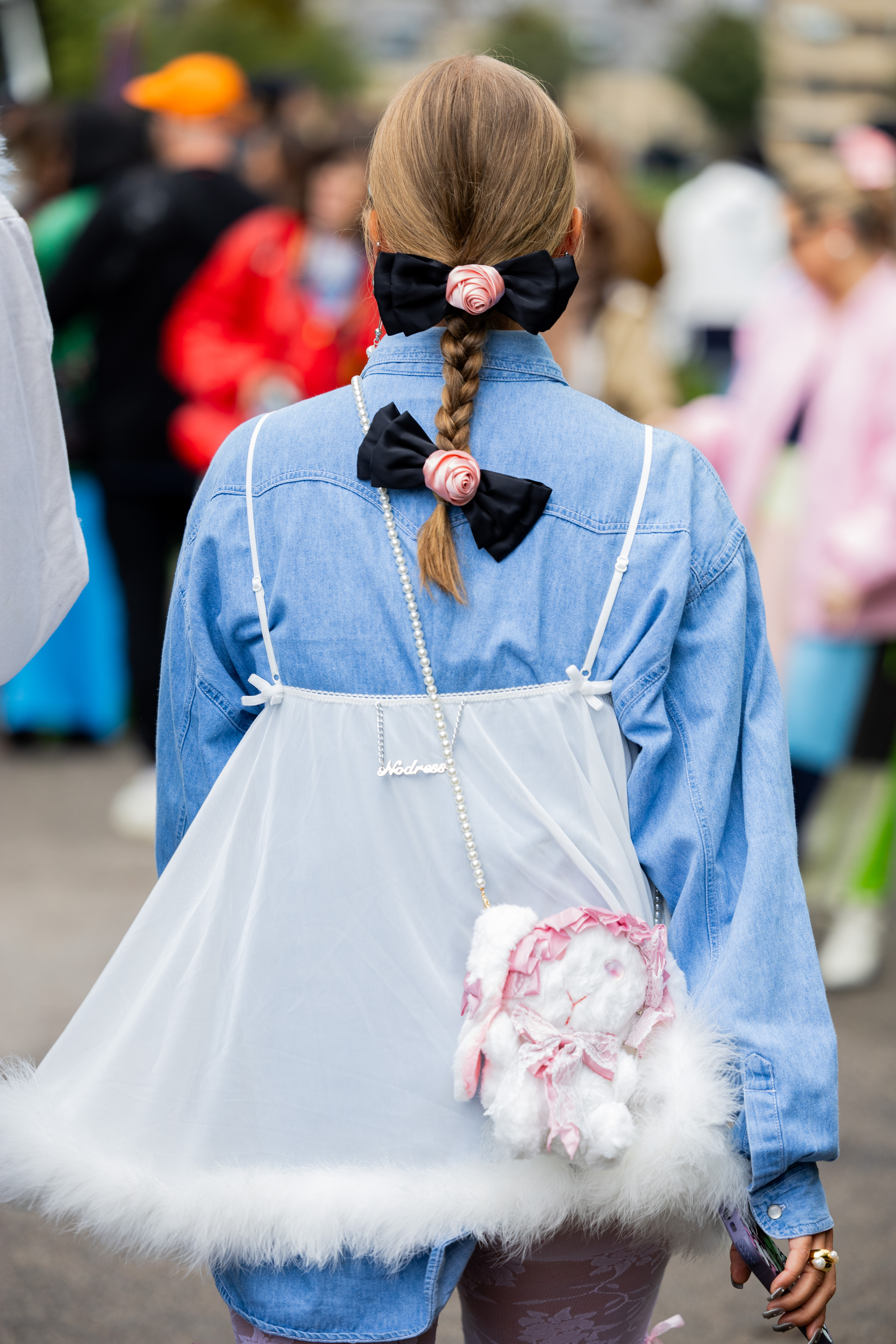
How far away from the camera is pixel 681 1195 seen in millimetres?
1390

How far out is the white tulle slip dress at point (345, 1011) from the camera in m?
1.39

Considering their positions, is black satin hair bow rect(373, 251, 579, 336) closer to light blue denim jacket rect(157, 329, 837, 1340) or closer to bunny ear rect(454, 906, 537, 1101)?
light blue denim jacket rect(157, 329, 837, 1340)

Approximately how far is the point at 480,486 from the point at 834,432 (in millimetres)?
2571

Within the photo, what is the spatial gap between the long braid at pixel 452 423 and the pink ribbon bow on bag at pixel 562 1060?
1.41ft

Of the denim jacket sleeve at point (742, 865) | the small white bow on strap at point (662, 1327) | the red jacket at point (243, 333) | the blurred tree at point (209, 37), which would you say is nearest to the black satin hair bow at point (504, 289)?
the denim jacket sleeve at point (742, 865)

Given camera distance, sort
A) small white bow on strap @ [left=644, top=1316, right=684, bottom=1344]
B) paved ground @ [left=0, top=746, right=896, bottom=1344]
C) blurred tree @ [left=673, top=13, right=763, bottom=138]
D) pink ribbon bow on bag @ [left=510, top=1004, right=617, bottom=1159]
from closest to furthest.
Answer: pink ribbon bow on bag @ [left=510, top=1004, right=617, bottom=1159] → small white bow on strap @ [left=644, top=1316, right=684, bottom=1344] → paved ground @ [left=0, top=746, right=896, bottom=1344] → blurred tree @ [left=673, top=13, right=763, bottom=138]

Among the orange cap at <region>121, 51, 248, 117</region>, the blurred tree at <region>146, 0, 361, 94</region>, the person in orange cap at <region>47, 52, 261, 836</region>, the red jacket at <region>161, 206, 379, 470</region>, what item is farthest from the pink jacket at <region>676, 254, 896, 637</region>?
the blurred tree at <region>146, 0, 361, 94</region>

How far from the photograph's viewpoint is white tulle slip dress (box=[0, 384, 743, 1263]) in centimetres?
139

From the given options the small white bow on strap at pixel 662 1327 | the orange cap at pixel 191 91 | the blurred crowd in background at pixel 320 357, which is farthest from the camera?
the orange cap at pixel 191 91

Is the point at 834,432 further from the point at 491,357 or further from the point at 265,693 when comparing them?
the point at 265,693

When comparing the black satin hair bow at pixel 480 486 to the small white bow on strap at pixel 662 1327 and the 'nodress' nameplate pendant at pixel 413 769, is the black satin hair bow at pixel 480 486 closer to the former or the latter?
the 'nodress' nameplate pendant at pixel 413 769

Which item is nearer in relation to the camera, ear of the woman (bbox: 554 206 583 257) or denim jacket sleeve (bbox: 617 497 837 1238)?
denim jacket sleeve (bbox: 617 497 837 1238)

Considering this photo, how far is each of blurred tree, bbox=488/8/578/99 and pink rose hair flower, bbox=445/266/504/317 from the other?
149ft

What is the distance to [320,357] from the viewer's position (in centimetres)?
492
